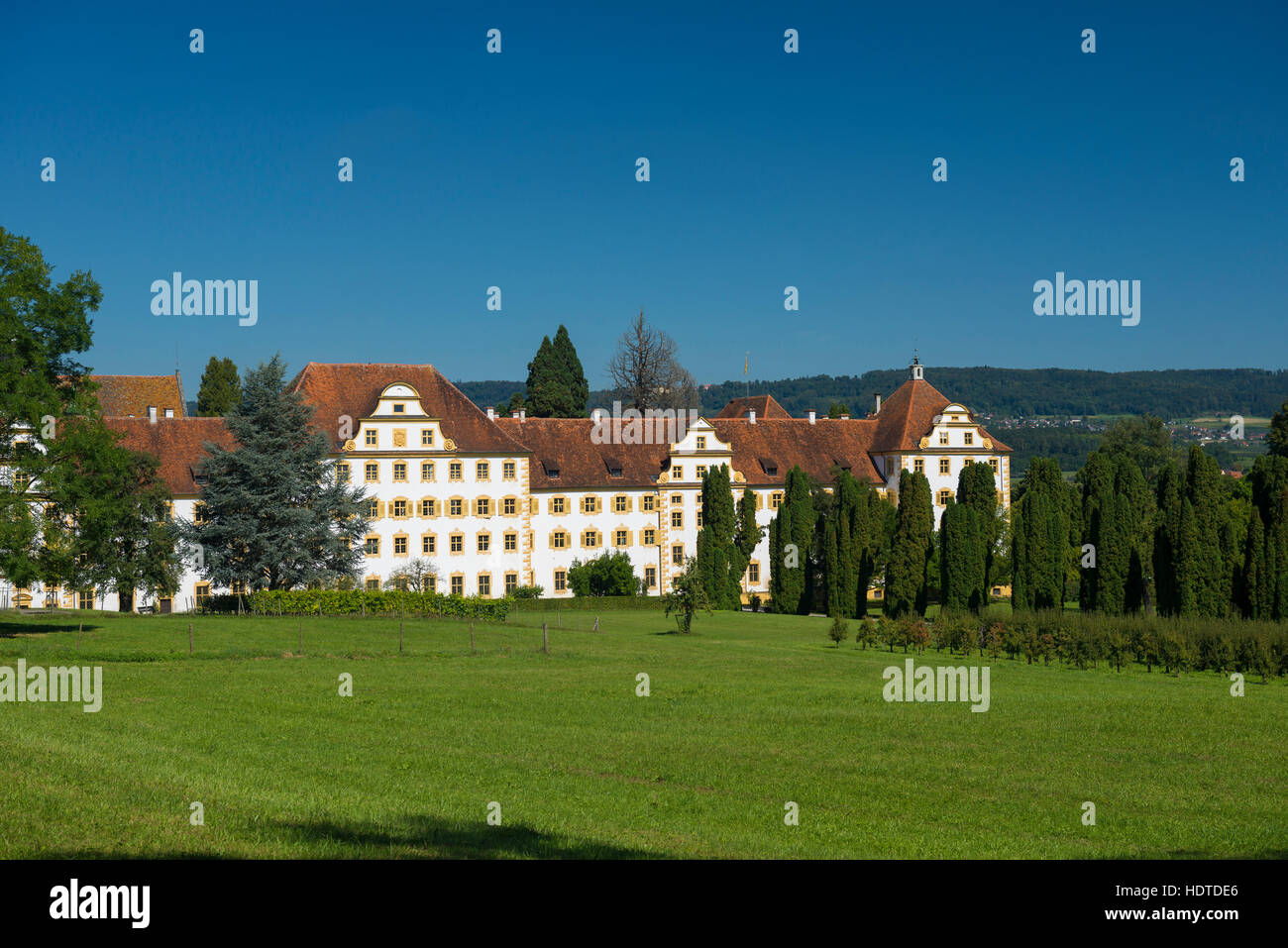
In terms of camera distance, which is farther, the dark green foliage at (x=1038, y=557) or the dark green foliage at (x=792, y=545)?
the dark green foliage at (x=792, y=545)

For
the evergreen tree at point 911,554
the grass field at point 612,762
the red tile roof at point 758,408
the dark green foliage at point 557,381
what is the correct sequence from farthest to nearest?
the dark green foliage at point 557,381 → the red tile roof at point 758,408 → the evergreen tree at point 911,554 → the grass field at point 612,762

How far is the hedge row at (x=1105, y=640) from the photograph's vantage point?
34688 mm

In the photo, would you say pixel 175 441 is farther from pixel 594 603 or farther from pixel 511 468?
pixel 594 603

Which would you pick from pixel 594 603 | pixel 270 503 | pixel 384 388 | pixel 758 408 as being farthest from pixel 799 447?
pixel 270 503

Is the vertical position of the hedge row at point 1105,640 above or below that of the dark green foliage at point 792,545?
below

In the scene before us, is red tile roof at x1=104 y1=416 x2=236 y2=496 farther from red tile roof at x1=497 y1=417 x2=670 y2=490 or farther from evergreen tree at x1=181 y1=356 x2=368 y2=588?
red tile roof at x1=497 y1=417 x2=670 y2=490

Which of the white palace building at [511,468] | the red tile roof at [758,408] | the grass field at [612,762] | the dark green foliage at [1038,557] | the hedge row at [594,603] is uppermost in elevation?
the red tile roof at [758,408]

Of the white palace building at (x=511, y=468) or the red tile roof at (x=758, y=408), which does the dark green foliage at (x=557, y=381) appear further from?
the white palace building at (x=511, y=468)

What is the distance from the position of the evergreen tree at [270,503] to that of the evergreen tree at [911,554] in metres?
25.8

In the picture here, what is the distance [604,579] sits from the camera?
64438 mm

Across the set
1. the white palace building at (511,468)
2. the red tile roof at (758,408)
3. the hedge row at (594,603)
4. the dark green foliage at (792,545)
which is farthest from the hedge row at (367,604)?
the red tile roof at (758,408)

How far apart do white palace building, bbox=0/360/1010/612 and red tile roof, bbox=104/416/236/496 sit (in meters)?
0.08

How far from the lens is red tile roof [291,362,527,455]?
2419 inches

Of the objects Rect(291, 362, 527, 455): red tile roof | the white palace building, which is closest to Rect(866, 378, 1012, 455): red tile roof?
the white palace building
